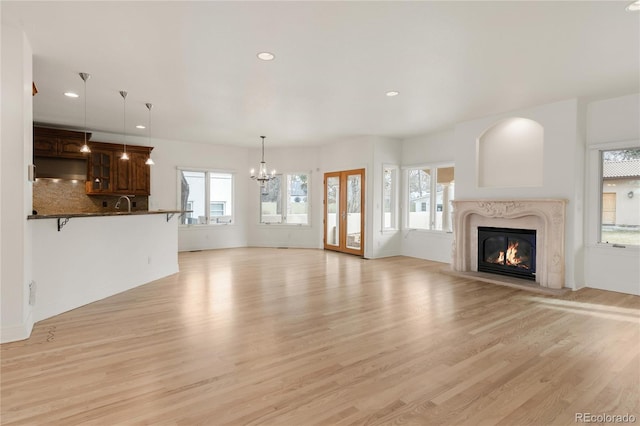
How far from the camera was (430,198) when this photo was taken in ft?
26.6

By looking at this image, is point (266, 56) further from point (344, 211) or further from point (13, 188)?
point (344, 211)

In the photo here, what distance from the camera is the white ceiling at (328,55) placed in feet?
9.64

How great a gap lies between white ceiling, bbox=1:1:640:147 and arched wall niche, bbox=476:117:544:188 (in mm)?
544

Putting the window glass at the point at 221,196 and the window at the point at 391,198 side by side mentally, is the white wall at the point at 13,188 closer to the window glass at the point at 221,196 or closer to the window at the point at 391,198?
the window glass at the point at 221,196

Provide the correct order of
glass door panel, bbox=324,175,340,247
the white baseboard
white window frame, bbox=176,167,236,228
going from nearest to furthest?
the white baseboard → white window frame, bbox=176,167,236,228 → glass door panel, bbox=324,175,340,247

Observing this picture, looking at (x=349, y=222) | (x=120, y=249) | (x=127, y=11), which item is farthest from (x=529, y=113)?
(x=120, y=249)

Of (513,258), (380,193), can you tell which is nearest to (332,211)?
(380,193)

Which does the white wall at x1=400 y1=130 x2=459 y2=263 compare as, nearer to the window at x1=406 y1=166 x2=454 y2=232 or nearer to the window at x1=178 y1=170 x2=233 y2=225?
the window at x1=406 y1=166 x2=454 y2=232

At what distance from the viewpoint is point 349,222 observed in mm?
8938

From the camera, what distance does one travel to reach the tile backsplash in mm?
7412

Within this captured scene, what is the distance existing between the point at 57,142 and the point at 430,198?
825 cm

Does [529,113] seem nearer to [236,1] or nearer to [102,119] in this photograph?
[236,1]

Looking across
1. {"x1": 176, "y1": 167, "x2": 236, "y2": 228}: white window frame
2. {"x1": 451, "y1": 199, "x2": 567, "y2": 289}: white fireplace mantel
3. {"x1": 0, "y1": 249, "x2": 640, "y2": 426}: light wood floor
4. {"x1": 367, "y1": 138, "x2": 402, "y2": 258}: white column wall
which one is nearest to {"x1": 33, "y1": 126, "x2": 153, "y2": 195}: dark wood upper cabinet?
{"x1": 176, "y1": 167, "x2": 236, "y2": 228}: white window frame

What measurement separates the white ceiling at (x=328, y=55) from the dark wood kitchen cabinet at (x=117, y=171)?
1636 millimetres
